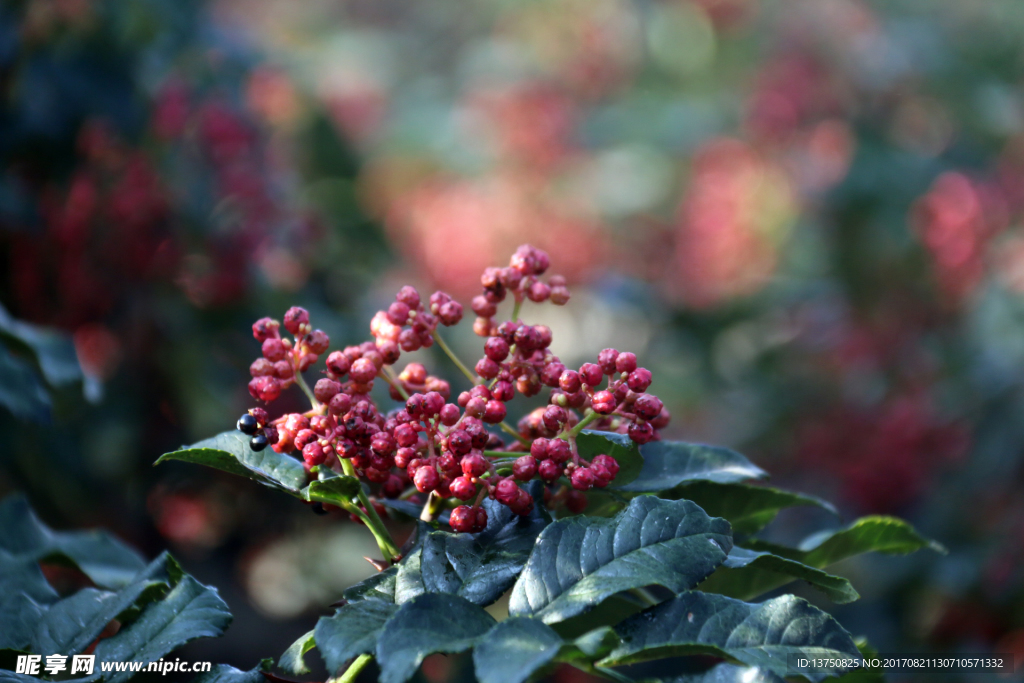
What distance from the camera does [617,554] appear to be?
2.18ft

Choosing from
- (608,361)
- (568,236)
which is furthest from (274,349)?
(568,236)

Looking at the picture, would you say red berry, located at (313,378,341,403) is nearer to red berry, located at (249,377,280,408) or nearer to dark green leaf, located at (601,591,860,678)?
red berry, located at (249,377,280,408)

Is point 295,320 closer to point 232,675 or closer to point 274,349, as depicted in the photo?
point 274,349

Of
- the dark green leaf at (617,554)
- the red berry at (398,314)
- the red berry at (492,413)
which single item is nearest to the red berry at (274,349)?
the red berry at (398,314)

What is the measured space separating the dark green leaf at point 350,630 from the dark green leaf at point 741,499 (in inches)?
12.4

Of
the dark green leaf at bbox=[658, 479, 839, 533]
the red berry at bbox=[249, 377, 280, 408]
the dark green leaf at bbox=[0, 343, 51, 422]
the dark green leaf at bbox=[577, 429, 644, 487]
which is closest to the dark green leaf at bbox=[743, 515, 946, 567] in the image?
the dark green leaf at bbox=[658, 479, 839, 533]

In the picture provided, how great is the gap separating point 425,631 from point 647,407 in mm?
282

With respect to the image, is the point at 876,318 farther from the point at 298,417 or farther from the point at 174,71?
the point at 298,417

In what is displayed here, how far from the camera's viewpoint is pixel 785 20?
3.81 meters

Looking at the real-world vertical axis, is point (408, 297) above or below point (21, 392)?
above

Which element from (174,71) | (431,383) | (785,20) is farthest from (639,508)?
(785,20)

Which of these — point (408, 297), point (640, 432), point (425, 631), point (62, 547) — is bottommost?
point (62, 547)

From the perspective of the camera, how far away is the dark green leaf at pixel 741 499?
2.69ft

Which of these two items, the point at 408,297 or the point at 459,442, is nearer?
the point at 459,442
